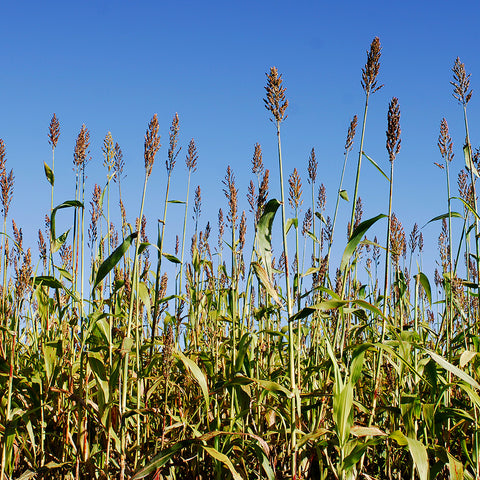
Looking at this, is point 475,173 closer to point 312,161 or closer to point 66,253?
point 312,161

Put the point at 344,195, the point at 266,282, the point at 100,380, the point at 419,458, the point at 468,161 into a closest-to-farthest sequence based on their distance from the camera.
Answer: the point at 419,458
the point at 266,282
the point at 100,380
the point at 468,161
the point at 344,195

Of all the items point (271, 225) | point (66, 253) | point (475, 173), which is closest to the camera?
point (271, 225)

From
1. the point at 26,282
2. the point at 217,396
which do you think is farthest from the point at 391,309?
the point at 26,282

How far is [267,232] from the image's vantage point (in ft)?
6.19

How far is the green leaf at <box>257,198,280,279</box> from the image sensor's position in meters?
1.83

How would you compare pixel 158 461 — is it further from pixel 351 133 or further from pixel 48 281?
pixel 351 133

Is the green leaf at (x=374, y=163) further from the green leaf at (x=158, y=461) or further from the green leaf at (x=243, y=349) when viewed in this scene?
the green leaf at (x=158, y=461)

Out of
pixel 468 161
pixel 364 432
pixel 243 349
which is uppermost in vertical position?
Result: pixel 468 161

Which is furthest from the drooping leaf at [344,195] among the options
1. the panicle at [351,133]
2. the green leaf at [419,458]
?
the green leaf at [419,458]

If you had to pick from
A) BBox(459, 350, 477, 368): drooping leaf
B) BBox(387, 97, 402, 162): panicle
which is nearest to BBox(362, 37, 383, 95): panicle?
BBox(387, 97, 402, 162): panicle

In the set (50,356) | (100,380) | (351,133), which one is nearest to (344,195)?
(351,133)

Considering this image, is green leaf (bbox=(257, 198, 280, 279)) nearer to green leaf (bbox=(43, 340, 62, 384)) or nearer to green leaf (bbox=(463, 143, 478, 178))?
green leaf (bbox=(43, 340, 62, 384))

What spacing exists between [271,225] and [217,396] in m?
0.99

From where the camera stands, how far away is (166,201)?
231 cm
